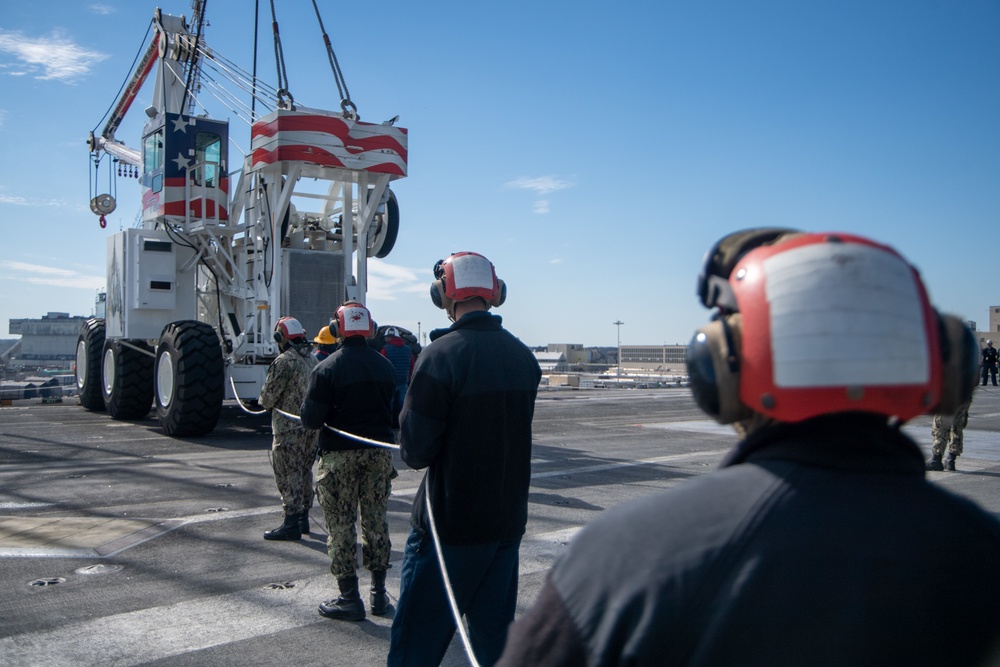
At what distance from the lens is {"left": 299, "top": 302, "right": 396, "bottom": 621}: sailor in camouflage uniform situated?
17.2 feet

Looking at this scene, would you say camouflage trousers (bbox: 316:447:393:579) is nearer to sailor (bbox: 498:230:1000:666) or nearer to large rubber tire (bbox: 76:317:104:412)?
sailor (bbox: 498:230:1000:666)

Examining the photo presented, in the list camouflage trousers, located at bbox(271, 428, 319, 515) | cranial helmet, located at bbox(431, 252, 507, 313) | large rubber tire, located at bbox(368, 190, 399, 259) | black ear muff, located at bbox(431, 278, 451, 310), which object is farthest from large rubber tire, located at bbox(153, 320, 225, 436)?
cranial helmet, located at bbox(431, 252, 507, 313)

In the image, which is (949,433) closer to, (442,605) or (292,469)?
(292,469)

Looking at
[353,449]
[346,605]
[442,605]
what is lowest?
[346,605]

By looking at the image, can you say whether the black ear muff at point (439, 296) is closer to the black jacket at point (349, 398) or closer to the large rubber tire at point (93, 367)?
the black jacket at point (349, 398)

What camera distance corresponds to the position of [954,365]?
144 cm

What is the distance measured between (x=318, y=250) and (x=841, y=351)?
1269 centimetres

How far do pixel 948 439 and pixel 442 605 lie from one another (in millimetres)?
10202

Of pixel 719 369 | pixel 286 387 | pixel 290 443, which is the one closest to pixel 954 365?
pixel 719 369

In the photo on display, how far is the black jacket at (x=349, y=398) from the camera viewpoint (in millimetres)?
5359

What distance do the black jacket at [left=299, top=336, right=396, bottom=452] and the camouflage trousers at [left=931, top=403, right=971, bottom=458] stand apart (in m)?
8.49

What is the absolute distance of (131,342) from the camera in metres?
15.0

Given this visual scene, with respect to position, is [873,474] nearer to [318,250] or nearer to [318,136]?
[318,136]

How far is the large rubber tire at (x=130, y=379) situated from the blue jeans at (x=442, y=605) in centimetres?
1237
